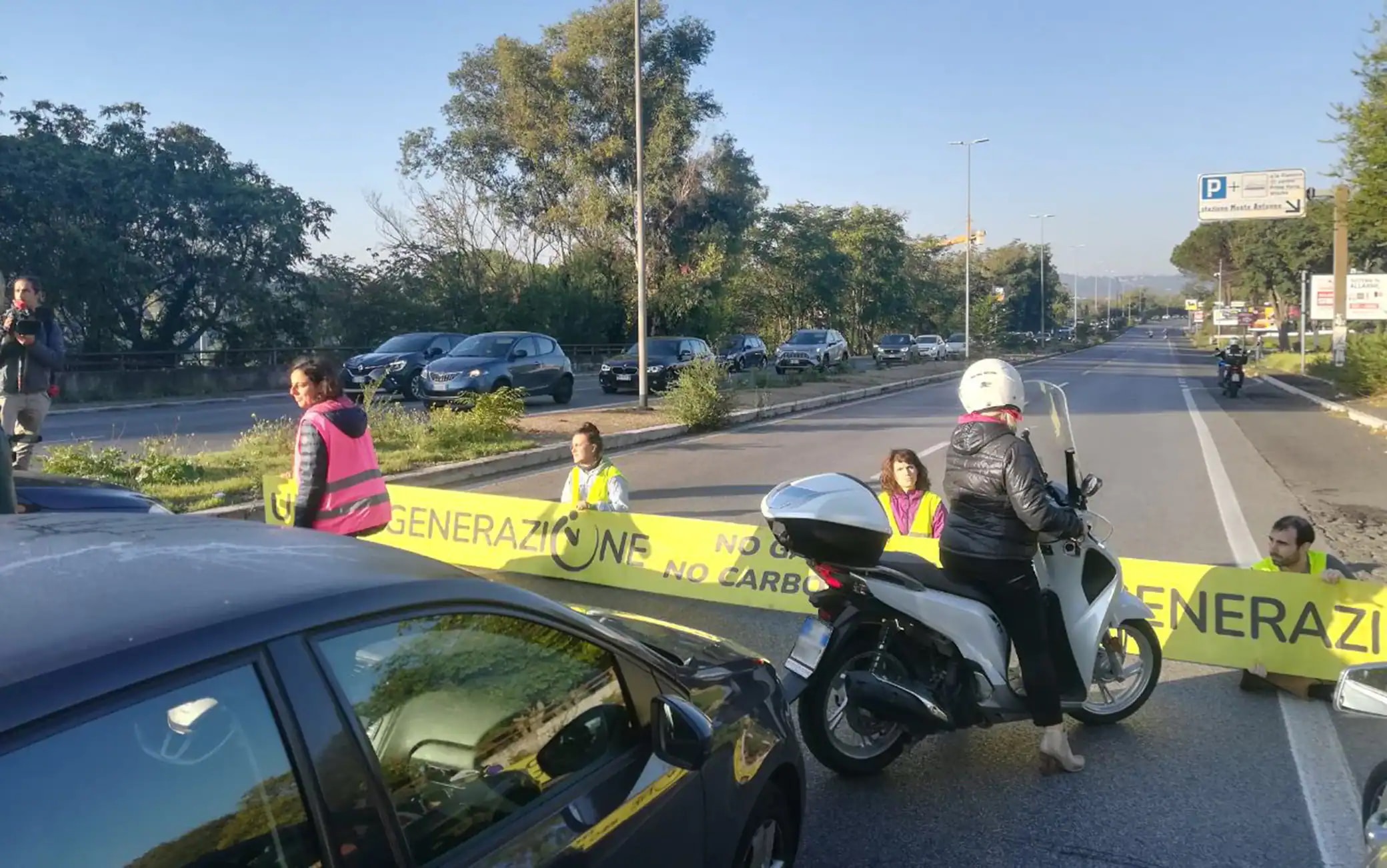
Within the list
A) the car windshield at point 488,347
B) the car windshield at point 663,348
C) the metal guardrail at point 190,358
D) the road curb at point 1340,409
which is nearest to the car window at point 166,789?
the car windshield at point 488,347

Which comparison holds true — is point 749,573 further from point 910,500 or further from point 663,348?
point 663,348

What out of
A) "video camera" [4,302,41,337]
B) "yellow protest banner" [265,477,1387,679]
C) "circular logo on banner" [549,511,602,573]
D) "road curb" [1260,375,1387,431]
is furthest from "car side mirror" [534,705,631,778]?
"road curb" [1260,375,1387,431]

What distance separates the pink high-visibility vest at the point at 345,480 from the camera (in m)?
5.43

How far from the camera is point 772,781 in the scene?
332 centimetres

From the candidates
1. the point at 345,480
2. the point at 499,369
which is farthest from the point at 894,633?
the point at 499,369

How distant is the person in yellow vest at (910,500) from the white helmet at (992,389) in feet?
8.82

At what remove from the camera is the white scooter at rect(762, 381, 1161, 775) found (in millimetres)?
4316

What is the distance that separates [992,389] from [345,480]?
3.11 m

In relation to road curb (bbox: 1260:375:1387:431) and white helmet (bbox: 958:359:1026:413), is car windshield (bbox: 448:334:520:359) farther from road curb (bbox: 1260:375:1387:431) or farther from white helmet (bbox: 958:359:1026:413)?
white helmet (bbox: 958:359:1026:413)

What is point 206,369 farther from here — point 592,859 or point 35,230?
point 592,859

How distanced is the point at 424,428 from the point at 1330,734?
470 inches

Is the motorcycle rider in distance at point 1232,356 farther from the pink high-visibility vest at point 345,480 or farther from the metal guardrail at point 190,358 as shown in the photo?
the pink high-visibility vest at point 345,480

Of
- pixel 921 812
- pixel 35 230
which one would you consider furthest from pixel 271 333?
pixel 921 812

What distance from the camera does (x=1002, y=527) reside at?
4395mm
